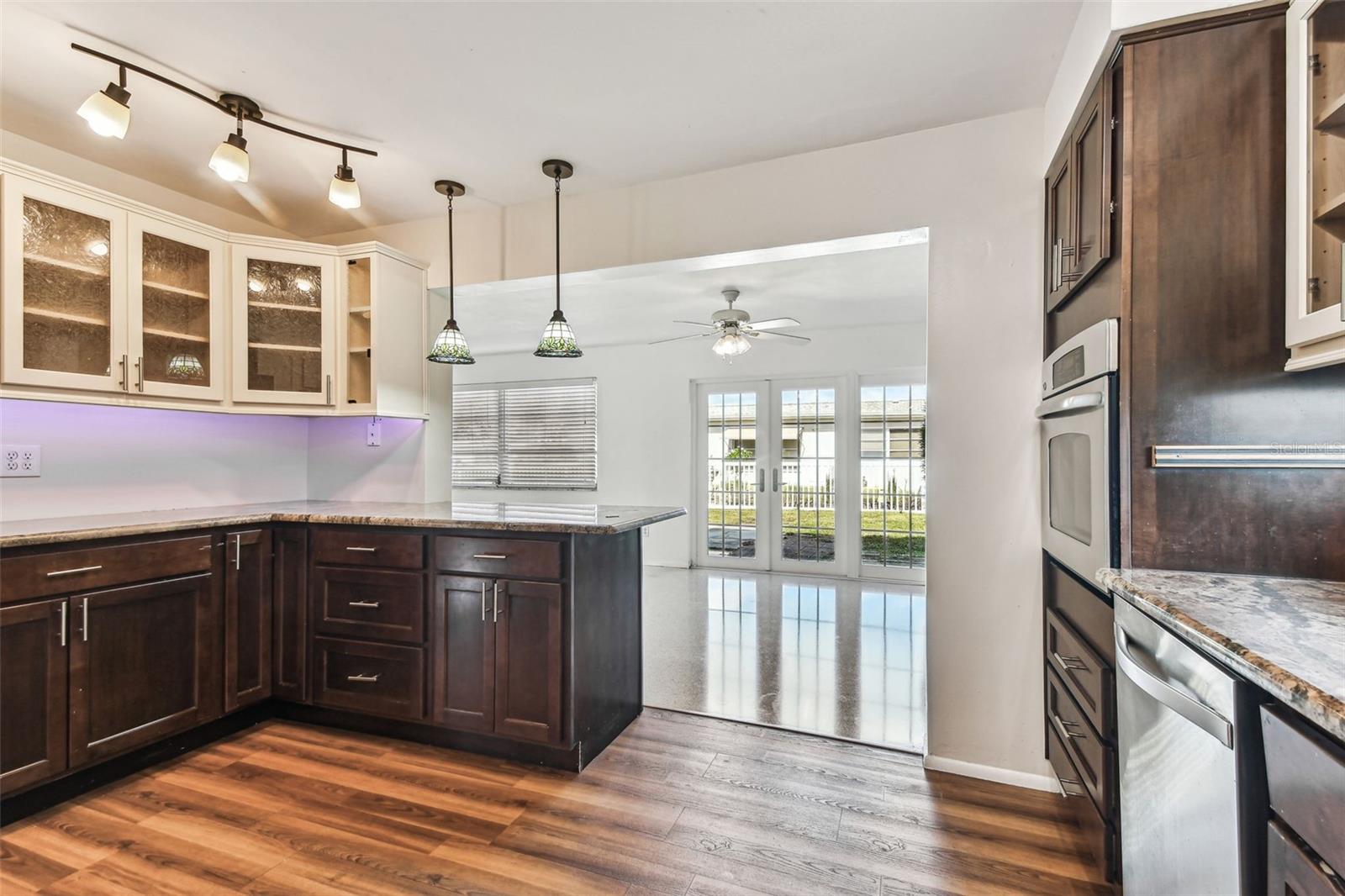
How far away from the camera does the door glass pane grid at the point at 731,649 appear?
2.88 metres

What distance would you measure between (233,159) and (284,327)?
103 centimetres

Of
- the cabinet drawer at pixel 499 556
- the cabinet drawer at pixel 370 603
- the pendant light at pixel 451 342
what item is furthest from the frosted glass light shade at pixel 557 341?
the cabinet drawer at pixel 370 603

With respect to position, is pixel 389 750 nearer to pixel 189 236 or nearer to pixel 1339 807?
pixel 189 236

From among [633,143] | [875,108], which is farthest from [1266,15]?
[633,143]

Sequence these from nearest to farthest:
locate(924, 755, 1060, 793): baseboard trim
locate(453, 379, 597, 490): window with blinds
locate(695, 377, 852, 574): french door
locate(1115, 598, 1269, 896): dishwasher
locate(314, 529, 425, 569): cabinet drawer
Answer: locate(1115, 598, 1269, 896): dishwasher, locate(924, 755, 1060, 793): baseboard trim, locate(314, 529, 425, 569): cabinet drawer, locate(695, 377, 852, 574): french door, locate(453, 379, 597, 490): window with blinds

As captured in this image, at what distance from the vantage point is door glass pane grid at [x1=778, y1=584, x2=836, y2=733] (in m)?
2.72

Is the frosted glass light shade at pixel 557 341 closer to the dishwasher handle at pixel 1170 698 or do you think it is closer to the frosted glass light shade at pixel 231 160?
the frosted glass light shade at pixel 231 160

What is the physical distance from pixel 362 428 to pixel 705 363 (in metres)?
3.68

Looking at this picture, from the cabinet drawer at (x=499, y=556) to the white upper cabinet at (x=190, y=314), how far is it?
1063 mm

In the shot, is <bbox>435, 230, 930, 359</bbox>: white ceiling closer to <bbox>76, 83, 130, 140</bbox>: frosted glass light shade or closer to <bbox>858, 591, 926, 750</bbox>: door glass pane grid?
<bbox>76, 83, 130, 140</bbox>: frosted glass light shade

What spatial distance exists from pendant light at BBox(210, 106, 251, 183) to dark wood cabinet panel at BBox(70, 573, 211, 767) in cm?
154

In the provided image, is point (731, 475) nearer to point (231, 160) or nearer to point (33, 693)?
point (231, 160)

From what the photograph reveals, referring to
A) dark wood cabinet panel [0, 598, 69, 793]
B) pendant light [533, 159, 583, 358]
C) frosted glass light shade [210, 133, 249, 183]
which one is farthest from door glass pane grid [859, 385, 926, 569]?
dark wood cabinet panel [0, 598, 69, 793]

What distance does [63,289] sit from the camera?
225 centimetres
